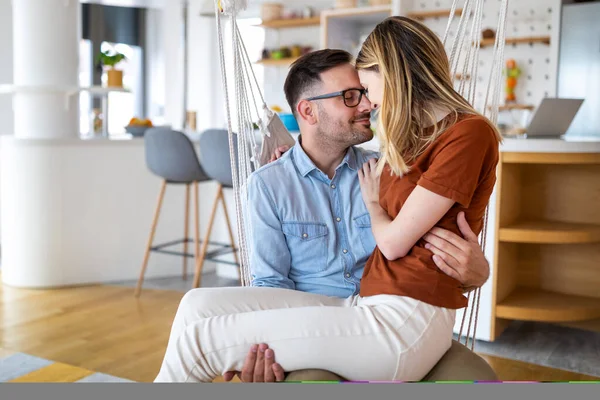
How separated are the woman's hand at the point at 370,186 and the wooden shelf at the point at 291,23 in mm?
5222

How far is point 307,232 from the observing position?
1597 millimetres

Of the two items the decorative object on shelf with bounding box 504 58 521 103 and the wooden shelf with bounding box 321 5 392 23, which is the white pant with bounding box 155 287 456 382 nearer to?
the wooden shelf with bounding box 321 5 392 23

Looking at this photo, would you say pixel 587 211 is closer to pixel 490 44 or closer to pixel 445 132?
pixel 445 132

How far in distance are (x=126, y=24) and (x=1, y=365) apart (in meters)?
6.99

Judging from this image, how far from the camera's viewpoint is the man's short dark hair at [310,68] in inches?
64.2

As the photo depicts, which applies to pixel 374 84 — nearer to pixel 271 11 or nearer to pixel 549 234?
pixel 549 234

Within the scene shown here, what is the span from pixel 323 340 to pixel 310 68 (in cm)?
72

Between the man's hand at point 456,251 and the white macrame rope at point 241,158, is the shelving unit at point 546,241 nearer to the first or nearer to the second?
the white macrame rope at point 241,158

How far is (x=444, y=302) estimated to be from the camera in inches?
49.4

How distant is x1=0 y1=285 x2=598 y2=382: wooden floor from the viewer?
2.70m

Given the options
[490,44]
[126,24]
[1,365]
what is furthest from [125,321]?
[126,24]

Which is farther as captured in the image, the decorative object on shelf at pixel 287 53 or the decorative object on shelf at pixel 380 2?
the decorative object on shelf at pixel 287 53

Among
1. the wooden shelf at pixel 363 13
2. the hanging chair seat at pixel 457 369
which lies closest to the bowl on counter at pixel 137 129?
the wooden shelf at pixel 363 13

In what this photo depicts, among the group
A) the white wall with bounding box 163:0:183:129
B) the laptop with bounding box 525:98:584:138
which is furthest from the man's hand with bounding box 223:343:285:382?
the white wall with bounding box 163:0:183:129
